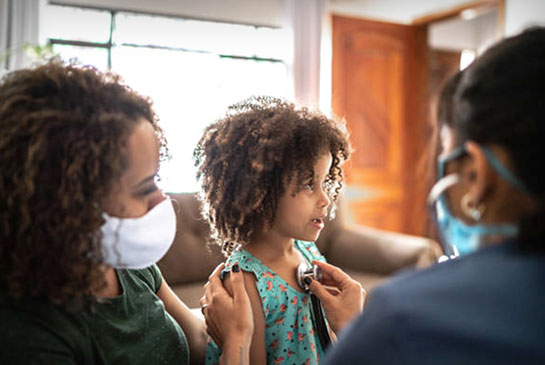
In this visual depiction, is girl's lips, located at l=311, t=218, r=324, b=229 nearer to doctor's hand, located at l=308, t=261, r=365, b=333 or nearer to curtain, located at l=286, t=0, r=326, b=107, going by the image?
doctor's hand, located at l=308, t=261, r=365, b=333

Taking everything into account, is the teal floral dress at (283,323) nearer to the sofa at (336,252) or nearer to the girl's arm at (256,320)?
the girl's arm at (256,320)

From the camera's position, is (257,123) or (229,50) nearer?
(257,123)

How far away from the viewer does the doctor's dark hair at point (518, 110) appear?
0.50 metres

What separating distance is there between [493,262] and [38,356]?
638 millimetres

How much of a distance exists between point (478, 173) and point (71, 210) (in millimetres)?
580

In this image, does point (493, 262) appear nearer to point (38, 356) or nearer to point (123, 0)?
point (38, 356)

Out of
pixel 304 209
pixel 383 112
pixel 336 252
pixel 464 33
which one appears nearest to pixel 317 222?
pixel 304 209

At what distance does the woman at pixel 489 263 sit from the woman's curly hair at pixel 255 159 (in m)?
0.61

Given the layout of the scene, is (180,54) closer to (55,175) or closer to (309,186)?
(309,186)

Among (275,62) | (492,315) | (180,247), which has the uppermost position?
(275,62)

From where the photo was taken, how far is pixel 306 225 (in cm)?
120

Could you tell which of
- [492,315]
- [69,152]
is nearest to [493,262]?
[492,315]

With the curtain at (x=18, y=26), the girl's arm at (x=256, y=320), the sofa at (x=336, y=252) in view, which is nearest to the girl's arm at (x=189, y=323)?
the girl's arm at (x=256, y=320)

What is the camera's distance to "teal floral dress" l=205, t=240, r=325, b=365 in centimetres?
113
